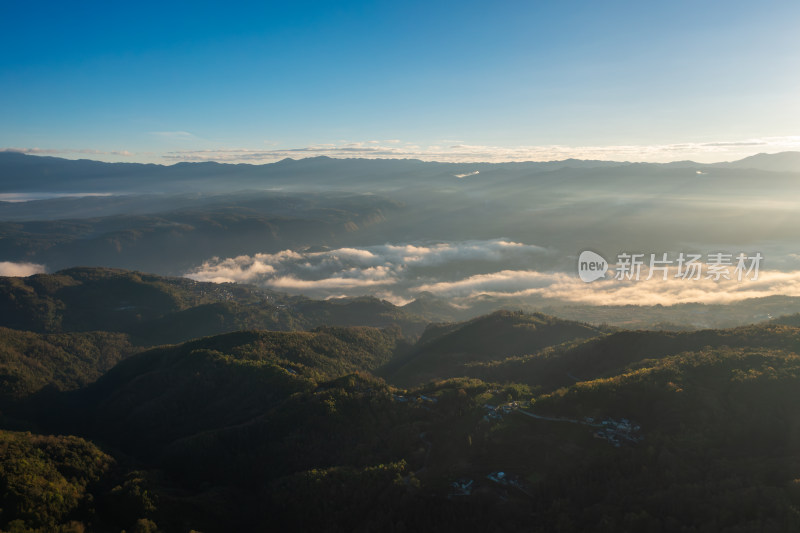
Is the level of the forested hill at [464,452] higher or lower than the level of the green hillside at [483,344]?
higher

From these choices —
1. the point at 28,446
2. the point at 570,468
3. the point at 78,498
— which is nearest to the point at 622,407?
the point at 570,468

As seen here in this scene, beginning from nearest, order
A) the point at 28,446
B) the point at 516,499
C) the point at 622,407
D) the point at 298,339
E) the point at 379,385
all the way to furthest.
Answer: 1. the point at 516,499
2. the point at 622,407
3. the point at 28,446
4. the point at 379,385
5. the point at 298,339

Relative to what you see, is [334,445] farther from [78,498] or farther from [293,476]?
[78,498]

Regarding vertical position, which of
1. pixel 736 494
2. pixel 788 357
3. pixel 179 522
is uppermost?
pixel 788 357

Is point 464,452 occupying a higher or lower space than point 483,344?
higher

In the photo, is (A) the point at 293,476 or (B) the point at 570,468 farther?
(A) the point at 293,476

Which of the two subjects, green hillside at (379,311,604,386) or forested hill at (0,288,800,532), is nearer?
forested hill at (0,288,800,532)

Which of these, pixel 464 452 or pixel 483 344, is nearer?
pixel 464 452

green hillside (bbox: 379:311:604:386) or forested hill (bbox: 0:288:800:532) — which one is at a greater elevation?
forested hill (bbox: 0:288:800:532)

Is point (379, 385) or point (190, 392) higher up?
point (379, 385)

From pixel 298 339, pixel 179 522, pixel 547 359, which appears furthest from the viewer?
pixel 298 339

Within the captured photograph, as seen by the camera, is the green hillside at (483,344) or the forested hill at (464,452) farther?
the green hillside at (483,344)
